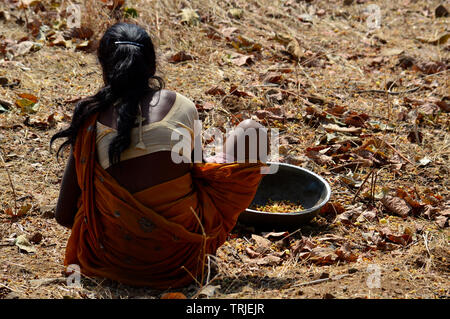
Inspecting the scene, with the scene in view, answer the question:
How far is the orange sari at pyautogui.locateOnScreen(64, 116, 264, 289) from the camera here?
2207 mm

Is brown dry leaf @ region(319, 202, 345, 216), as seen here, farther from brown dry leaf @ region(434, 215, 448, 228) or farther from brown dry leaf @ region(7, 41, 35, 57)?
brown dry leaf @ region(7, 41, 35, 57)

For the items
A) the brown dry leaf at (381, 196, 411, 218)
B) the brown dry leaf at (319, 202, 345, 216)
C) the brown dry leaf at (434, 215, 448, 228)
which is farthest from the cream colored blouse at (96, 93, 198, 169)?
the brown dry leaf at (434, 215, 448, 228)

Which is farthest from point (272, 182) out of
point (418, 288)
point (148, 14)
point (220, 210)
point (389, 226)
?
point (148, 14)

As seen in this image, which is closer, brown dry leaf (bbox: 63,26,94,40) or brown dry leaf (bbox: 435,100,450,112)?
brown dry leaf (bbox: 435,100,450,112)

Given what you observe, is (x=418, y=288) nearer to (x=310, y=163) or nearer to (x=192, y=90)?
(x=310, y=163)

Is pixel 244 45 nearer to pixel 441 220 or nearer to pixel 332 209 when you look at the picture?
pixel 332 209

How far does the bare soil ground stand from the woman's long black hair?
658mm

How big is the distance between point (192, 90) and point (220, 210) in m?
2.13

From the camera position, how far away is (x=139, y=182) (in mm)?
2180

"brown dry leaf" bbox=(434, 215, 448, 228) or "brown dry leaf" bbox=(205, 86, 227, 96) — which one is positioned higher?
"brown dry leaf" bbox=(205, 86, 227, 96)

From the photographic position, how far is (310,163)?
3.66 m

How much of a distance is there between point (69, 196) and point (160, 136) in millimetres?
560

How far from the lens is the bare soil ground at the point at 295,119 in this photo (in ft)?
8.37

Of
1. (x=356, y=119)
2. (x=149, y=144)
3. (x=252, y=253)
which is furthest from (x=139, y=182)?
(x=356, y=119)
